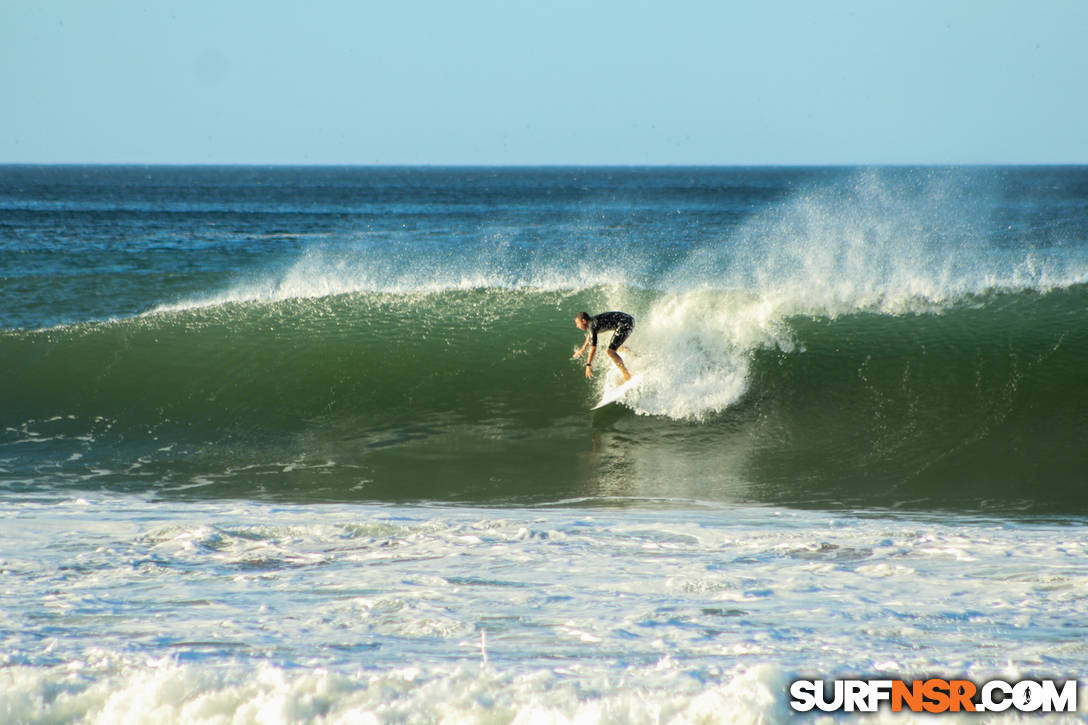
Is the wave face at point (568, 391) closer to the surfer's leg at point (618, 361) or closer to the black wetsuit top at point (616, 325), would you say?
the surfer's leg at point (618, 361)

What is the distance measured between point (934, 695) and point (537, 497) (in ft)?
14.1

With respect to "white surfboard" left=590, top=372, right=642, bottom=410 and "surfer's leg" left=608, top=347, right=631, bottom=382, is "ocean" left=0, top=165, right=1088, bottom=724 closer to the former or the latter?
"white surfboard" left=590, top=372, right=642, bottom=410

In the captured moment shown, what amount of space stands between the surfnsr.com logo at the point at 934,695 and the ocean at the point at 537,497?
0.24 feet

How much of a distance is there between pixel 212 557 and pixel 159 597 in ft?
2.40

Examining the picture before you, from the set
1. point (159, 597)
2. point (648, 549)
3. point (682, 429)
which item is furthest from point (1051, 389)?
point (159, 597)

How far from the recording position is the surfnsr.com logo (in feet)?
11.0

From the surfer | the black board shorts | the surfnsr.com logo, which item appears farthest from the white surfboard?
the surfnsr.com logo

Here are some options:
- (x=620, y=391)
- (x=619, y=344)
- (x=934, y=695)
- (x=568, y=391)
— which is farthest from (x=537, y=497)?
(x=934, y=695)

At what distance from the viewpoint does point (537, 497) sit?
7.49m

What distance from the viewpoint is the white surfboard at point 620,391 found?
10055 millimetres

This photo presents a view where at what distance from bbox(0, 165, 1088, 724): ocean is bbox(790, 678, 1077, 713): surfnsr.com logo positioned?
72mm

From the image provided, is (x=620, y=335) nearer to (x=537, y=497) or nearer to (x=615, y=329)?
(x=615, y=329)

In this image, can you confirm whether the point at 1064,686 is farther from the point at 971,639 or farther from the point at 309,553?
the point at 309,553

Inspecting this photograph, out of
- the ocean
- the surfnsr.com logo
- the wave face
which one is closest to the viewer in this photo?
the surfnsr.com logo
